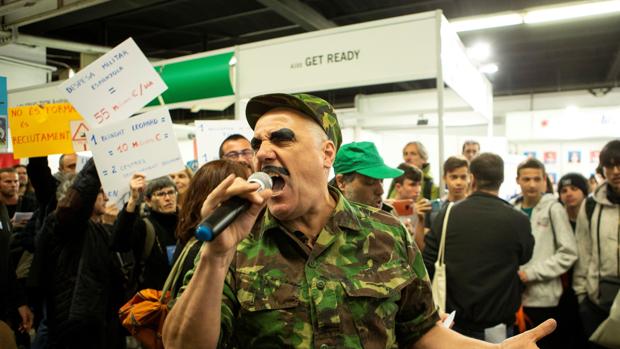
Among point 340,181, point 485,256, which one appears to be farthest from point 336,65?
point 485,256

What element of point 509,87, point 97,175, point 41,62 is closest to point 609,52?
point 509,87

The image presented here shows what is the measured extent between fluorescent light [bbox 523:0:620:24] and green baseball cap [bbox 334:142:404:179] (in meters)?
4.43

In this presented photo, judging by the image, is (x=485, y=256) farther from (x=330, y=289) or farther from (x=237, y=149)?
(x=330, y=289)

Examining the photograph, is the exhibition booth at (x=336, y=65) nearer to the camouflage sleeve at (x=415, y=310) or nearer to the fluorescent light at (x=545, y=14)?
the fluorescent light at (x=545, y=14)

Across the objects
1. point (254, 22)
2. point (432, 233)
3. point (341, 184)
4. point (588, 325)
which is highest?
point (254, 22)

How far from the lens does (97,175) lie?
253 cm

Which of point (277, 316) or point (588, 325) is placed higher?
point (277, 316)

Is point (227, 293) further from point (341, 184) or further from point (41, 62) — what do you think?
point (41, 62)

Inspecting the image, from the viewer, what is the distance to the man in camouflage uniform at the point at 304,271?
99cm

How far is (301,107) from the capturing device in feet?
4.20

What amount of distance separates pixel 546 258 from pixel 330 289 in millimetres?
2443

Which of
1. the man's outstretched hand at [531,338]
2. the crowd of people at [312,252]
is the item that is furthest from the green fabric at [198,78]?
the man's outstretched hand at [531,338]

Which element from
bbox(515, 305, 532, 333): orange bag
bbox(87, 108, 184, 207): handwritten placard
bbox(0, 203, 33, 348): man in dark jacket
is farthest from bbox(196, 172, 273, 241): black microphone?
bbox(0, 203, 33, 348): man in dark jacket

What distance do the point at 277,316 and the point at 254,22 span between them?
7.25 metres
